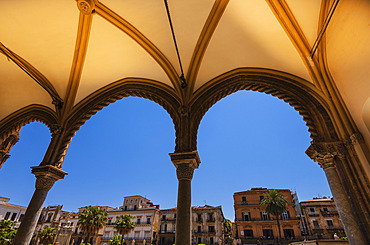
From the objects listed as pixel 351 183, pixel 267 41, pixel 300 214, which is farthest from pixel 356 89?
pixel 300 214

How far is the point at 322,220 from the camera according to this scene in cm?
2522

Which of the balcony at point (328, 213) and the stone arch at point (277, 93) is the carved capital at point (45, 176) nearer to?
the stone arch at point (277, 93)

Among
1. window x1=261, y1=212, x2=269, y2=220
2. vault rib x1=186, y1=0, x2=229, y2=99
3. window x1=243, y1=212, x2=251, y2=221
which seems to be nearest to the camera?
vault rib x1=186, y1=0, x2=229, y2=99

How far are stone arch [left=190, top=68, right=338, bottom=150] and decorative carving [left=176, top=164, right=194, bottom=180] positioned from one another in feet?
1.83

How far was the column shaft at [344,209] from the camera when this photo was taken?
326 centimetres

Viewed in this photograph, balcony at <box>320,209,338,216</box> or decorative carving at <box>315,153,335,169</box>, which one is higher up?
balcony at <box>320,209,338,216</box>

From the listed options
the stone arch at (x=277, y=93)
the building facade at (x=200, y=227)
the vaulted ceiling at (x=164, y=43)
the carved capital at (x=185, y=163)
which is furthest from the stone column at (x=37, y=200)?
the building facade at (x=200, y=227)

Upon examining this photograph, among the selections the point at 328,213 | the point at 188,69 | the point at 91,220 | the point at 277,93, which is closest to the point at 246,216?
the point at 328,213

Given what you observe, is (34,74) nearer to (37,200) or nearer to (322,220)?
(37,200)

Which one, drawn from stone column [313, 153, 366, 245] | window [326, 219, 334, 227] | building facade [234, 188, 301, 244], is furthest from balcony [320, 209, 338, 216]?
stone column [313, 153, 366, 245]

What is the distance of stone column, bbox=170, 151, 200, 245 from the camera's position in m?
3.65

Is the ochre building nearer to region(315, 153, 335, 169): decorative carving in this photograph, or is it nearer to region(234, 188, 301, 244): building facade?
region(315, 153, 335, 169): decorative carving

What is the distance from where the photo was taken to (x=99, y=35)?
571 cm

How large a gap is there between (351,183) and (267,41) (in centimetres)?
352
